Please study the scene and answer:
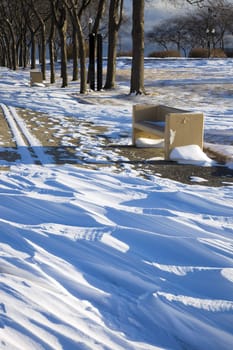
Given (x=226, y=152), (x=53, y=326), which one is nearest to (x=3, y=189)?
(x=53, y=326)

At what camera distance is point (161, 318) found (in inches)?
126

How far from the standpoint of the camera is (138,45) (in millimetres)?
19375

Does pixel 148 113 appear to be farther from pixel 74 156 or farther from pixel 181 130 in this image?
pixel 74 156

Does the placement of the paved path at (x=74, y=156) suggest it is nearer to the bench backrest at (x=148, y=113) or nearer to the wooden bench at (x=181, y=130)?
the wooden bench at (x=181, y=130)

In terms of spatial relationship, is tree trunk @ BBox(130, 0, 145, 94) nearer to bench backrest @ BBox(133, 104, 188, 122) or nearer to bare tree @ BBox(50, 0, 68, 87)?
bare tree @ BBox(50, 0, 68, 87)

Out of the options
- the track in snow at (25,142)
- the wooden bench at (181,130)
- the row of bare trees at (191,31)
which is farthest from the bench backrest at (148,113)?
the row of bare trees at (191,31)

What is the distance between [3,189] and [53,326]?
10.4 feet

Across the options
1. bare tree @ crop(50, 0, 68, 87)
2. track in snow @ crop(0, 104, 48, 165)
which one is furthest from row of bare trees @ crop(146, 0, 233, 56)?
track in snow @ crop(0, 104, 48, 165)

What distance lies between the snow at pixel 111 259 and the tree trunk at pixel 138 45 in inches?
485

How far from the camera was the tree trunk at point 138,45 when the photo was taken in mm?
19047

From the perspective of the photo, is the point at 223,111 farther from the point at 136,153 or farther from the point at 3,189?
the point at 3,189

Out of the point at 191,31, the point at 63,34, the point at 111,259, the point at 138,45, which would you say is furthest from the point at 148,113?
the point at 191,31

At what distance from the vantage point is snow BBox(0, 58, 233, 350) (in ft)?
9.93

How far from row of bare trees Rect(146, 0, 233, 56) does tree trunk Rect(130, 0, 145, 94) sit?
5553cm
